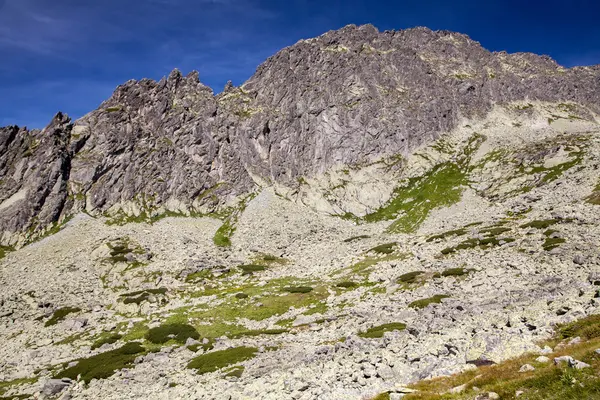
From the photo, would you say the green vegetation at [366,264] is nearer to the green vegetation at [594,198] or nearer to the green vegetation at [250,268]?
the green vegetation at [250,268]

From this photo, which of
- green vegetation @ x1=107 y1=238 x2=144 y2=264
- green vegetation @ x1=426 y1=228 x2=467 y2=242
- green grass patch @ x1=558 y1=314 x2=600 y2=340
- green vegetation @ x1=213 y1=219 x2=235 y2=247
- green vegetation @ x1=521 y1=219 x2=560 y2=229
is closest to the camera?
green grass patch @ x1=558 y1=314 x2=600 y2=340

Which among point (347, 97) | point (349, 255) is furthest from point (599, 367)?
point (347, 97)

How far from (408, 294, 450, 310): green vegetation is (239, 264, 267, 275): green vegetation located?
141 ft

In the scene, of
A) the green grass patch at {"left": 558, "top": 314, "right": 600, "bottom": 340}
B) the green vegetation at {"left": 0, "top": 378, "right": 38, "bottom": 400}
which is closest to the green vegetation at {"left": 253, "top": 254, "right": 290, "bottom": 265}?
the green vegetation at {"left": 0, "top": 378, "right": 38, "bottom": 400}

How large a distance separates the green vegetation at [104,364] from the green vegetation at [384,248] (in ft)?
159

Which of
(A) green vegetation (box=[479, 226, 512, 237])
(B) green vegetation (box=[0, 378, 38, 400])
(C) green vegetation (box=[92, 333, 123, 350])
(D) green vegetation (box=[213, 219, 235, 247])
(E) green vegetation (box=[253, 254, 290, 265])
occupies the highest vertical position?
(D) green vegetation (box=[213, 219, 235, 247])

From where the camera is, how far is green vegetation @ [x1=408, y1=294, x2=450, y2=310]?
38.2 metres

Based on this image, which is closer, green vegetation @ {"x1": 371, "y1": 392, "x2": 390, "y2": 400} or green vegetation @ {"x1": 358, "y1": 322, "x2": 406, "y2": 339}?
green vegetation @ {"x1": 371, "y1": 392, "x2": 390, "y2": 400}

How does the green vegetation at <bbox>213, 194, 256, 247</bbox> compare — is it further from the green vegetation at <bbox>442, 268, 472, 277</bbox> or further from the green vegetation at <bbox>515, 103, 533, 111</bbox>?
the green vegetation at <bbox>515, 103, 533, 111</bbox>

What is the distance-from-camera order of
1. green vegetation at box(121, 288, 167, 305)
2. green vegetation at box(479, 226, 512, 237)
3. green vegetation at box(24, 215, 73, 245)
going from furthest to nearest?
green vegetation at box(24, 215, 73, 245) → green vegetation at box(479, 226, 512, 237) → green vegetation at box(121, 288, 167, 305)

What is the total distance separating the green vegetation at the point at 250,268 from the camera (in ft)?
251

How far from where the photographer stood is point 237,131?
491ft

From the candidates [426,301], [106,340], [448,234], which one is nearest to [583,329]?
[426,301]

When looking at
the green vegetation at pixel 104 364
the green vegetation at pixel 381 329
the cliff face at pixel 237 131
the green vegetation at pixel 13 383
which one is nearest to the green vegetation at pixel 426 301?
the green vegetation at pixel 381 329
